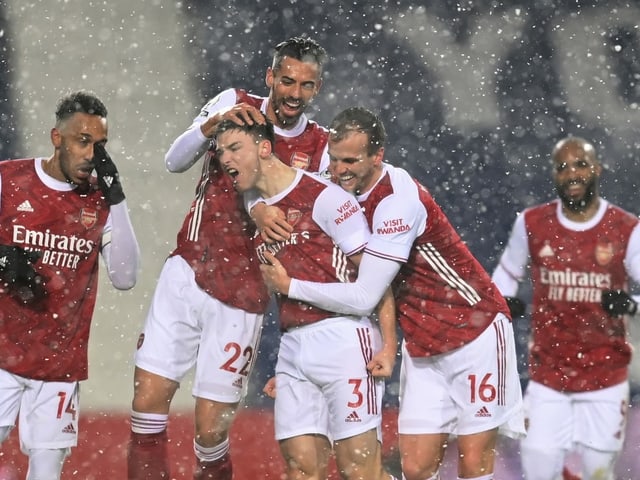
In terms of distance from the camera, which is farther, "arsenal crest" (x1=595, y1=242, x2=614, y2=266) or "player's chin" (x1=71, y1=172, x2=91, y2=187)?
"arsenal crest" (x1=595, y1=242, x2=614, y2=266)

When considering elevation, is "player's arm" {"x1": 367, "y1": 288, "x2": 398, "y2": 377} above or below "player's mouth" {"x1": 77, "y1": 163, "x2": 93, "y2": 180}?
below

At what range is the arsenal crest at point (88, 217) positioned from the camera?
16.3 feet

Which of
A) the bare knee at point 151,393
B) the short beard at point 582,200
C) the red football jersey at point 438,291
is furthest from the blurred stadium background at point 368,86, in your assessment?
the red football jersey at point 438,291

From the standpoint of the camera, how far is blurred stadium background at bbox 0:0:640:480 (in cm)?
797

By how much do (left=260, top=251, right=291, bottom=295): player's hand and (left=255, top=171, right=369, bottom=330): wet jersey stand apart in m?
0.04

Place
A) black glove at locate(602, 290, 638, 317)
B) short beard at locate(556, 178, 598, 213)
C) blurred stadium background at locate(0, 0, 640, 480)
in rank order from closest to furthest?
1. black glove at locate(602, 290, 638, 317)
2. short beard at locate(556, 178, 598, 213)
3. blurred stadium background at locate(0, 0, 640, 480)

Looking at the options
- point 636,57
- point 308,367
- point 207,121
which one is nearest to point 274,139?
point 207,121

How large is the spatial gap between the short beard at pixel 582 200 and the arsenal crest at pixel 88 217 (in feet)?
7.72

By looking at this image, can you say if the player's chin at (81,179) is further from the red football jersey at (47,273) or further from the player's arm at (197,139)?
the player's arm at (197,139)

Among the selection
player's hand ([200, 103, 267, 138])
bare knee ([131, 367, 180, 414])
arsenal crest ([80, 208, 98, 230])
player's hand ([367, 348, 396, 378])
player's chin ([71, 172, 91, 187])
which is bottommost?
bare knee ([131, 367, 180, 414])

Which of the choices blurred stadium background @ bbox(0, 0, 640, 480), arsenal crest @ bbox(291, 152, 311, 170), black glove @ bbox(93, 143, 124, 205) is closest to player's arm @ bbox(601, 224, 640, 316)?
arsenal crest @ bbox(291, 152, 311, 170)

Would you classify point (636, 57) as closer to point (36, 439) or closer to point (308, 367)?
point (308, 367)

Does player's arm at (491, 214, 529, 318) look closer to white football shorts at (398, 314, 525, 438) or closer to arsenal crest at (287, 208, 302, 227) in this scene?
white football shorts at (398, 314, 525, 438)

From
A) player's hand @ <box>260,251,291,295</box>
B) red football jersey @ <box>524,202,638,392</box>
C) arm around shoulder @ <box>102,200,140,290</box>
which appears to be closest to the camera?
player's hand @ <box>260,251,291,295</box>
